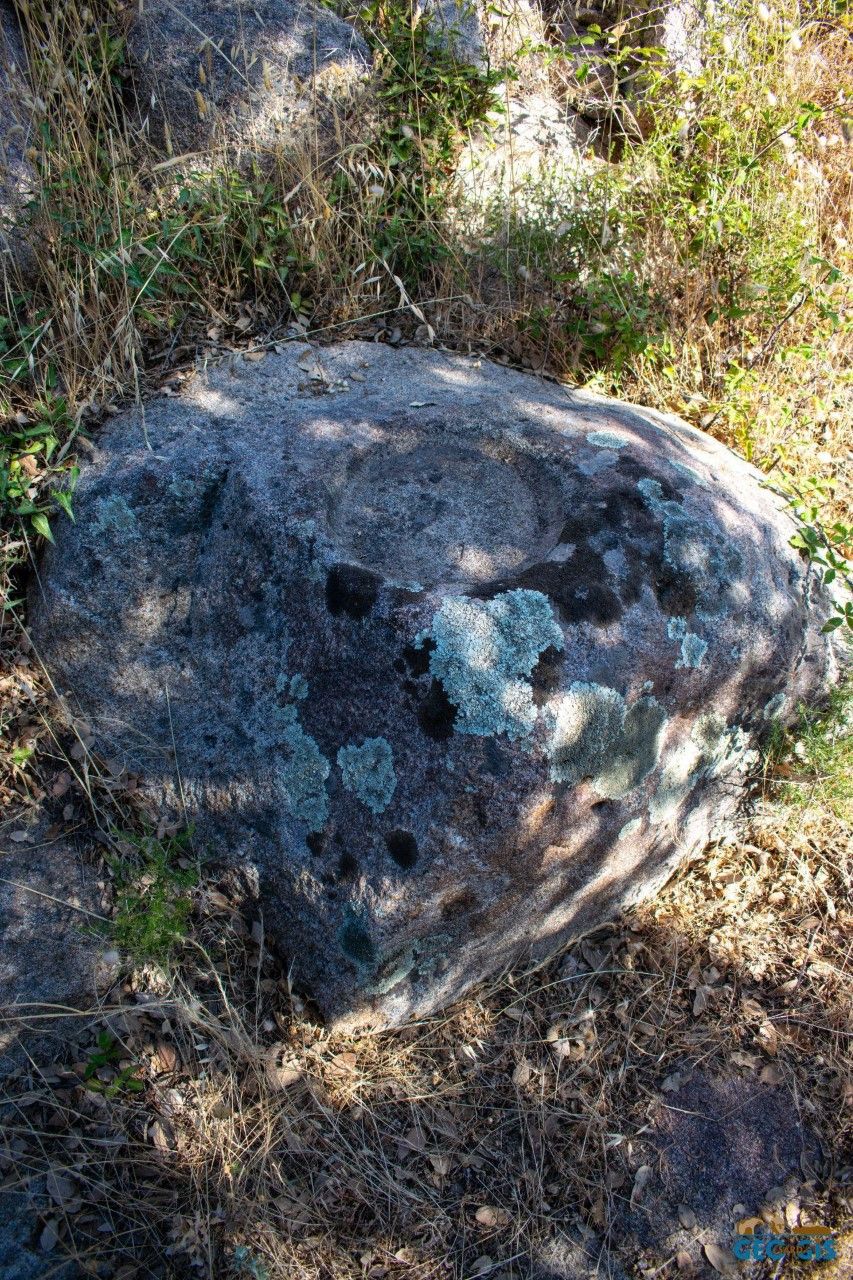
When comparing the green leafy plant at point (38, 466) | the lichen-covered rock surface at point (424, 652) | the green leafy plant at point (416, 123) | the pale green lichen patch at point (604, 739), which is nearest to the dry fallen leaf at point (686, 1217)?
the lichen-covered rock surface at point (424, 652)

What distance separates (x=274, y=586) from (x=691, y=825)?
4.68 feet

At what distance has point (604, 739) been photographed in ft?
7.37

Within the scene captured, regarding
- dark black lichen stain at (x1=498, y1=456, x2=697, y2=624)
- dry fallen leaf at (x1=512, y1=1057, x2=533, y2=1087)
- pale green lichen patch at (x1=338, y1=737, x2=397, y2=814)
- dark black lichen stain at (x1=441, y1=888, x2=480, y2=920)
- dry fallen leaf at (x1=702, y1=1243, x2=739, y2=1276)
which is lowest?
dry fallen leaf at (x1=702, y1=1243, x2=739, y2=1276)

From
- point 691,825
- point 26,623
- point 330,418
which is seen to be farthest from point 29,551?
point 691,825

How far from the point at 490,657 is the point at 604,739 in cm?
37

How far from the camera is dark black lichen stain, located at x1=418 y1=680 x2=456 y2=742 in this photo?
2.13 metres

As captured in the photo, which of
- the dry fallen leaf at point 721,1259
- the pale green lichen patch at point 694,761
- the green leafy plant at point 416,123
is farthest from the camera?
the green leafy plant at point 416,123

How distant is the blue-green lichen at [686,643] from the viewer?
7.84 feet

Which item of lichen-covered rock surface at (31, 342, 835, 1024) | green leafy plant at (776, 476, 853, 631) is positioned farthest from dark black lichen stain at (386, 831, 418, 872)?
green leafy plant at (776, 476, 853, 631)

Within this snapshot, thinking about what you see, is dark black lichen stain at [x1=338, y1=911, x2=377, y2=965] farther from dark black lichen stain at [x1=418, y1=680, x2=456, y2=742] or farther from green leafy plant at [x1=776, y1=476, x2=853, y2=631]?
green leafy plant at [x1=776, y1=476, x2=853, y2=631]

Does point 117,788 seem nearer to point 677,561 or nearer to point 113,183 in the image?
point 677,561

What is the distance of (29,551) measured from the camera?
2.67 metres

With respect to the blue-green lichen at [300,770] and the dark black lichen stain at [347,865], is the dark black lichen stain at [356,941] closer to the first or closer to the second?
the dark black lichen stain at [347,865]

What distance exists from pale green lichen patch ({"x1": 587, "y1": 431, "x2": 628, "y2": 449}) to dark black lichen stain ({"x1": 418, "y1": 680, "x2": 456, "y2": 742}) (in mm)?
1024
